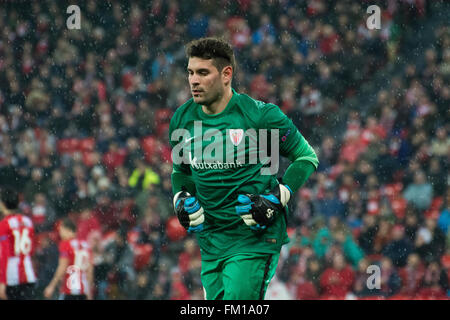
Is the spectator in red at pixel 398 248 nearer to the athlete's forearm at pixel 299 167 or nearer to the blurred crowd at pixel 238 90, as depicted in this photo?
the blurred crowd at pixel 238 90

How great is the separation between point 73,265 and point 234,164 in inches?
169

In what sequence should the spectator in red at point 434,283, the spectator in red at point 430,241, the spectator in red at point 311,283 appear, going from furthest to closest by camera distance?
the spectator in red at point 430,241
the spectator in red at point 311,283
the spectator in red at point 434,283

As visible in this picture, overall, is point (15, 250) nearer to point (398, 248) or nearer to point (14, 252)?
point (14, 252)

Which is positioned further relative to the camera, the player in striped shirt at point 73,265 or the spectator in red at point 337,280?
the spectator in red at point 337,280

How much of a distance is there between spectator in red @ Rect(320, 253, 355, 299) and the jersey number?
127 inches

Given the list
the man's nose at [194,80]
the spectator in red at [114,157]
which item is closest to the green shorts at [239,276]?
the man's nose at [194,80]

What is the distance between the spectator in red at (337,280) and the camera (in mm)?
9734

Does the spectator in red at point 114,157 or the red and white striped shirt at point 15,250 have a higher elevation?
the spectator in red at point 114,157

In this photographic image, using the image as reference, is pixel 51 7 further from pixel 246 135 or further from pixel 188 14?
pixel 246 135

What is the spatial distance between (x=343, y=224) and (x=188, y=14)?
18.8 feet

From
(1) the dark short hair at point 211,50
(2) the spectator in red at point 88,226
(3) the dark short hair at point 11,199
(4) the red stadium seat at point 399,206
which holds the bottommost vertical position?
(2) the spectator in red at point 88,226

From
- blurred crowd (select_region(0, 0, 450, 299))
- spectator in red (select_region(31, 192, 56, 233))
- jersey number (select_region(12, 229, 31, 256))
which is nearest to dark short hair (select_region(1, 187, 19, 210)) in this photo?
jersey number (select_region(12, 229, 31, 256))

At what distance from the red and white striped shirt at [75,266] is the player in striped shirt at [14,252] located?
1.51 ft

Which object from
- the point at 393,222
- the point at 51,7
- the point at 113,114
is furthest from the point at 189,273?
the point at 51,7
